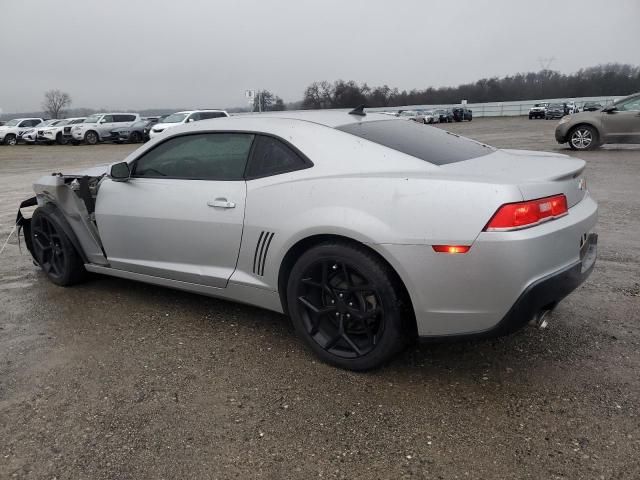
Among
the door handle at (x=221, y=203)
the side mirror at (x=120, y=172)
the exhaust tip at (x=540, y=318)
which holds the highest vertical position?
the side mirror at (x=120, y=172)

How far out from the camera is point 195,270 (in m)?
3.69

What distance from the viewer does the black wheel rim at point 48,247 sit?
469cm

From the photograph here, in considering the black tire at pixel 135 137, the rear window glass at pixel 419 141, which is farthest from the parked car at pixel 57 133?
the rear window glass at pixel 419 141

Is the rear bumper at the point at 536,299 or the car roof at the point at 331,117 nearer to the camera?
the rear bumper at the point at 536,299

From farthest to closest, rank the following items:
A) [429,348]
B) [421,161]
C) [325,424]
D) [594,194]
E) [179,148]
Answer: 1. [594,194]
2. [179,148]
3. [429,348]
4. [421,161]
5. [325,424]

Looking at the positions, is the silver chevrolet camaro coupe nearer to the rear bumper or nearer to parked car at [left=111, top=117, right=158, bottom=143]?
the rear bumper

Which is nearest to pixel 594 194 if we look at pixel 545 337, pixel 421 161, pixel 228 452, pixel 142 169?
pixel 545 337

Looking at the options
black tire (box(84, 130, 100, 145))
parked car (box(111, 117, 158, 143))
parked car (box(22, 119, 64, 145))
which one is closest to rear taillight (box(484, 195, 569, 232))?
parked car (box(111, 117, 158, 143))

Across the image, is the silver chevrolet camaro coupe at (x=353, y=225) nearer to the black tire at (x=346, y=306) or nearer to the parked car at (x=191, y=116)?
the black tire at (x=346, y=306)

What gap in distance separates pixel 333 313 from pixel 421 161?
989 millimetres

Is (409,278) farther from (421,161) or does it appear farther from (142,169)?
(142,169)

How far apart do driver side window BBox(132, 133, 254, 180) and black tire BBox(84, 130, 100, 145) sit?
93.4 feet

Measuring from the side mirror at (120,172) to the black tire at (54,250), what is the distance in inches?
34.1

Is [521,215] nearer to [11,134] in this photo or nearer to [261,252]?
[261,252]
